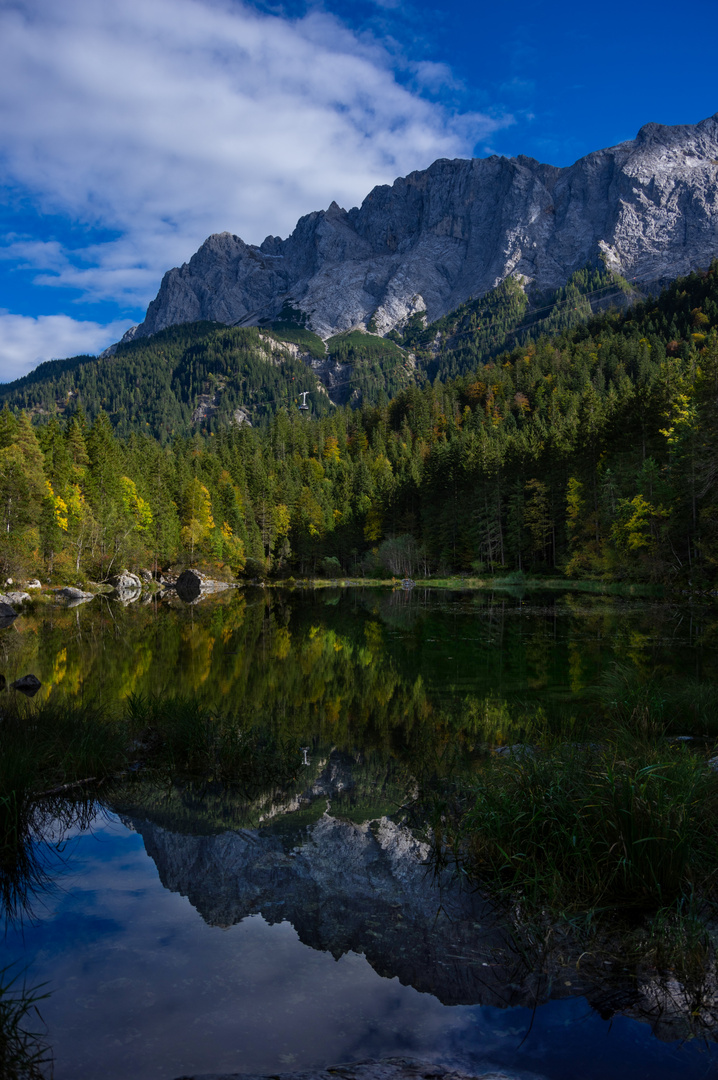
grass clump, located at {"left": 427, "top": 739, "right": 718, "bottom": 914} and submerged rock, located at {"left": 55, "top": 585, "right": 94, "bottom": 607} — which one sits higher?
grass clump, located at {"left": 427, "top": 739, "right": 718, "bottom": 914}

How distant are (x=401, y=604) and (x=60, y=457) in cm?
3829

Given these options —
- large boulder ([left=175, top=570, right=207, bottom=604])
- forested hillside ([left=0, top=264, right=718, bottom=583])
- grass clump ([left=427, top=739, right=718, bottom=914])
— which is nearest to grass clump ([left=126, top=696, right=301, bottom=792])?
grass clump ([left=427, top=739, right=718, bottom=914])

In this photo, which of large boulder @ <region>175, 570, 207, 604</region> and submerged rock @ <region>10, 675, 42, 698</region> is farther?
large boulder @ <region>175, 570, 207, 604</region>

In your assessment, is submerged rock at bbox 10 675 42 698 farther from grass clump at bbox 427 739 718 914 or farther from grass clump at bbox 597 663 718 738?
grass clump at bbox 597 663 718 738

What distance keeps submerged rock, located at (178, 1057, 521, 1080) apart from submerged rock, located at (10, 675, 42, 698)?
11844 millimetres

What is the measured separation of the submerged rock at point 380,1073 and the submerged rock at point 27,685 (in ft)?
38.9

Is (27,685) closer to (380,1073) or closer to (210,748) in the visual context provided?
(210,748)

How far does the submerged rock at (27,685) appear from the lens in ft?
43.5

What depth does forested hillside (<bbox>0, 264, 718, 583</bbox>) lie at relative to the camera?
40.3 meters

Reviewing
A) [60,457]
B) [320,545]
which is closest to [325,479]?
[320,545]

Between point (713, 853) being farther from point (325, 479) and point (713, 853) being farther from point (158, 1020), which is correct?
point (325, 479)

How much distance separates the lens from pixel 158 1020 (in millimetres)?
3770

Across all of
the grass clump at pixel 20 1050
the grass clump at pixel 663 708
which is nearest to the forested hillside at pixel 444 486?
the grass clump at pixel 663 708

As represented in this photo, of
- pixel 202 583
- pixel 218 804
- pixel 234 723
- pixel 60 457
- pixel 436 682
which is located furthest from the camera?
pixel 202 583
